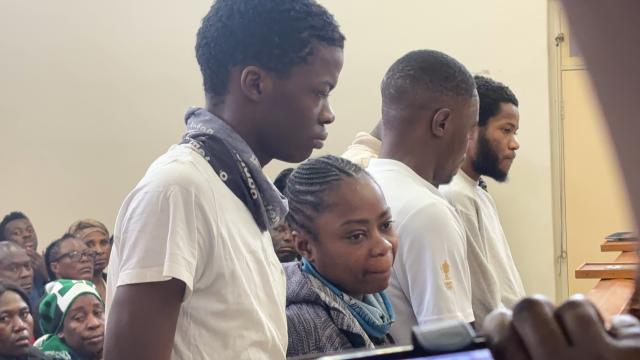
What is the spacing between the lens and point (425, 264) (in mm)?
1421

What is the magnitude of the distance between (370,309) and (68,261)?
8.31 feet

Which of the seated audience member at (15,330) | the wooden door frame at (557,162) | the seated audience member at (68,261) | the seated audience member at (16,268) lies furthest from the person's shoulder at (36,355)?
the wooden door frame at (557,162)

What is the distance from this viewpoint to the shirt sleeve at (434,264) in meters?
1.40

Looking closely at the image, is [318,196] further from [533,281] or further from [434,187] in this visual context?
[533,281]

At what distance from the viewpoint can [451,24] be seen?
4988 millimetres

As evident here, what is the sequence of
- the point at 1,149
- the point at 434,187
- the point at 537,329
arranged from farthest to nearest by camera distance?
the point at 1,149, the point at 434,187, the point at 537,329

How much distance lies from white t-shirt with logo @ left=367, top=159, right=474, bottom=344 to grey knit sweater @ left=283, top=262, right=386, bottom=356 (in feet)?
0.36

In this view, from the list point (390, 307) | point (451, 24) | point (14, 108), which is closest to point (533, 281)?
point (451, 24)

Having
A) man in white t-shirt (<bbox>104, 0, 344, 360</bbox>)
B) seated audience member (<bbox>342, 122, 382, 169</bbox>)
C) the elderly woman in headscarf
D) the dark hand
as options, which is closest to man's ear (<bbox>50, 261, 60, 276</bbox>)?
the elderly woman in headscarf

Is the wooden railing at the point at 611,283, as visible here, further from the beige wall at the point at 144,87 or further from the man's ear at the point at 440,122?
the beige wall at the point at 144,87

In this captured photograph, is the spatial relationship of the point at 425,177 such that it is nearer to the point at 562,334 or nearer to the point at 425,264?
the point at 425,264

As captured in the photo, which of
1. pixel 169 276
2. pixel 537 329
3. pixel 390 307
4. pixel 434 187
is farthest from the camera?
pixel 434 187

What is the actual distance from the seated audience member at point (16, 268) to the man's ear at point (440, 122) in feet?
7.07

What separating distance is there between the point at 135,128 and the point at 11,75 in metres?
0.76
